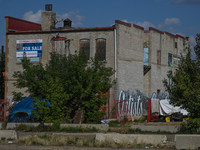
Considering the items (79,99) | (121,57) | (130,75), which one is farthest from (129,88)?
(79,99)

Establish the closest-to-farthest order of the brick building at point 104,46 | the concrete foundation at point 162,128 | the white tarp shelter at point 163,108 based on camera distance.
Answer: the concrete foundation at point 162,128, the white tarp shelter at point 163,108, the brick building at point 104,46

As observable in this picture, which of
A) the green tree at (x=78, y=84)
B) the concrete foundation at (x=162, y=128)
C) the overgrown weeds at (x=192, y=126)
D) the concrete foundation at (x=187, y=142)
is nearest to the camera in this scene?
the concrete foundation at (x=187, y=142)

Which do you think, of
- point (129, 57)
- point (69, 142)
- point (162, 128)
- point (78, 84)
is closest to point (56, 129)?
point (78, 84)

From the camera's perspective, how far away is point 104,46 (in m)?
28.2

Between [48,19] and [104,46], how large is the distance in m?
6.69

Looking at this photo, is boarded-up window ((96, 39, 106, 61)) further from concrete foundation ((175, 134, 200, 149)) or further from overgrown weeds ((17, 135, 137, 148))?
concrete foundation ((175, 134, 200, 149))

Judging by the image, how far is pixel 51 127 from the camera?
57.7 ft

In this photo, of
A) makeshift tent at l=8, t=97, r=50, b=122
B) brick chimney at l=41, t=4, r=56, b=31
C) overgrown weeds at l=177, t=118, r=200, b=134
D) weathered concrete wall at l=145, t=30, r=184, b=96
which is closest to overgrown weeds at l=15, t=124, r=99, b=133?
makeshift tent at l=8, t=97, r=50, b=122

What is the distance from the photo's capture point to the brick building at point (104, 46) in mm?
28094

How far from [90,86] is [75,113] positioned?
2.24 meters

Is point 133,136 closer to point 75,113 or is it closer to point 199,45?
point 199,45

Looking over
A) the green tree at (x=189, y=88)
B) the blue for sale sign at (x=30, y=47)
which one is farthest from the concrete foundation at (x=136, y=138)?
the blue for sale sign at (x=30, y=47)

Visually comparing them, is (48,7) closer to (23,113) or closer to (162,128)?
(23,113)

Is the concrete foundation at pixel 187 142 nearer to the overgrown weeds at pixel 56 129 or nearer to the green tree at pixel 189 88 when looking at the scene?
the green tree at pixel 189 88
